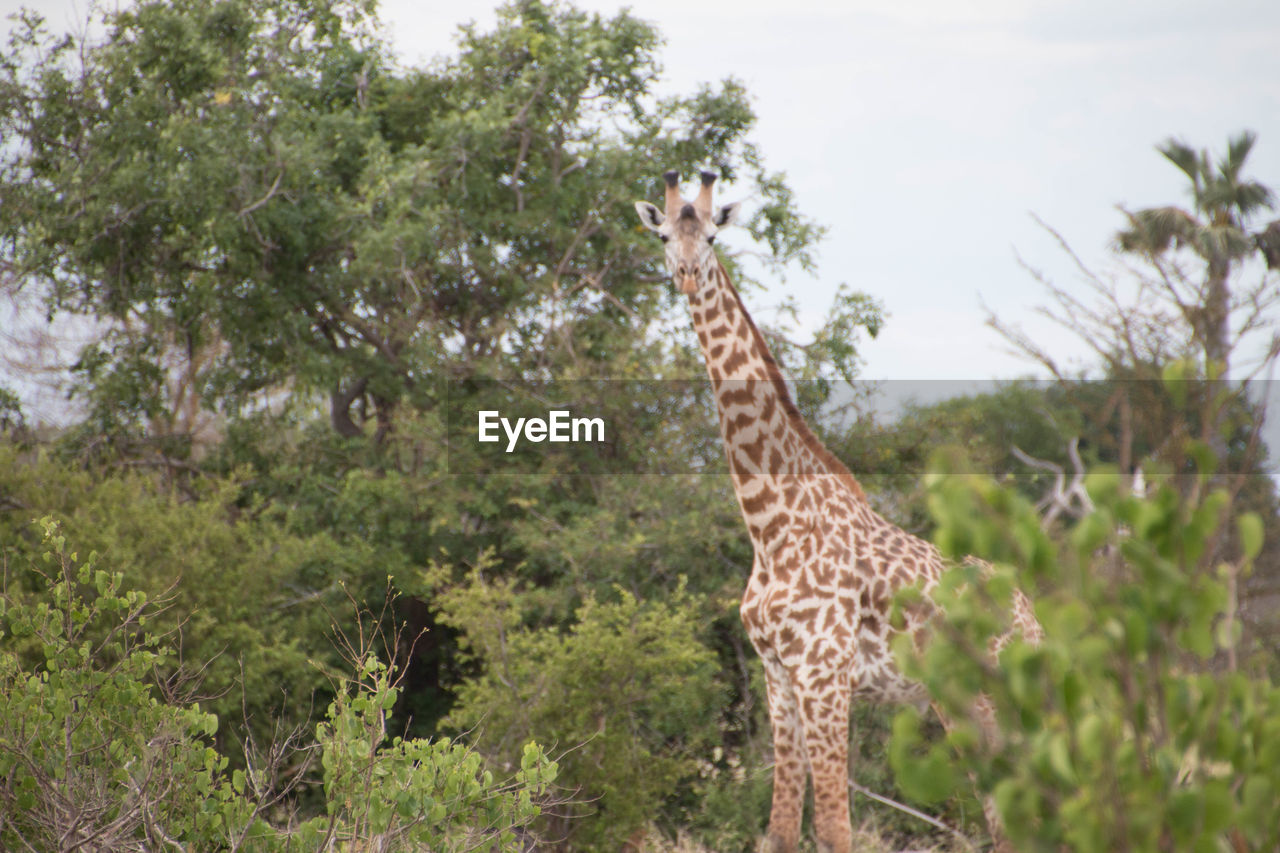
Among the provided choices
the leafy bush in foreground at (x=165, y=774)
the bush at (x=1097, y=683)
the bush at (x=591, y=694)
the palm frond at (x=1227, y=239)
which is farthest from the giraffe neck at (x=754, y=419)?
the palm frond at (x=1227, y=239)

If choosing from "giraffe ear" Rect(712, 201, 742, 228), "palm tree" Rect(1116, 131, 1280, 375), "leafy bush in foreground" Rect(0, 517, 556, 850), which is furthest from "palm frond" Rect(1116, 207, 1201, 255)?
"leafy bush in foreground" Rect(0, 517, 556, 850)

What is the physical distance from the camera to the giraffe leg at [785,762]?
4.78 m

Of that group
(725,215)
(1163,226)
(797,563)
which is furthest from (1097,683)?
(1163,226)

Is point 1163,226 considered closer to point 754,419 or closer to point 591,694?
point 591,694

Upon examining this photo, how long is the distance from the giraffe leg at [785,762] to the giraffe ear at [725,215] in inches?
69.3

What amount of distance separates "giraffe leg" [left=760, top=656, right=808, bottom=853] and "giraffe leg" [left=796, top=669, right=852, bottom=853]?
0.14m

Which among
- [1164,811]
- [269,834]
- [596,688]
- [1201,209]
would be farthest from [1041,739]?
[1201,209]

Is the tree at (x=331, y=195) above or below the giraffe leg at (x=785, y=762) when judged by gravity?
above

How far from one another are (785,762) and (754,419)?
1.36 metres

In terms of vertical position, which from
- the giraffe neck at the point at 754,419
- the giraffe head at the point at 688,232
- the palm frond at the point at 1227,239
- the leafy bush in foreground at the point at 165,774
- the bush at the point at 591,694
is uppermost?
the palm frond at the point at 1227,239

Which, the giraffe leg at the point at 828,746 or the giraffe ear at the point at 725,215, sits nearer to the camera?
the giraffe leg at the point at 828,746

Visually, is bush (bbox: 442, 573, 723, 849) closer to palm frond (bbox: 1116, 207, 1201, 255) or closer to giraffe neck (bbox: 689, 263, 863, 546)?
giraffe neck (bbox: 689, 263, 863, 546)

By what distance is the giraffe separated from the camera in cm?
470

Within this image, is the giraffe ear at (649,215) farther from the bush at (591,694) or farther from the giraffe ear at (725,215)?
the bush at (591,694)
